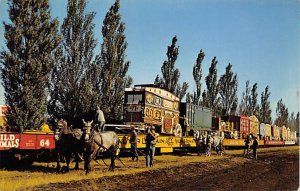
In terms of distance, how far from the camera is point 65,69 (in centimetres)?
3372

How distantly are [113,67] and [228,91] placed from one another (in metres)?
30.0

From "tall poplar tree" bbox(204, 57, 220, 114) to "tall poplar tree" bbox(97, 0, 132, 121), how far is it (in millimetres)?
19876

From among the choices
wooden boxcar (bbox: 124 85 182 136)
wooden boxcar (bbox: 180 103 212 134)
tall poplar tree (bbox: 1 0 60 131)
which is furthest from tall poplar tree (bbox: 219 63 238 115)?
tall poplar tree (bbox: 1 0 60 131)

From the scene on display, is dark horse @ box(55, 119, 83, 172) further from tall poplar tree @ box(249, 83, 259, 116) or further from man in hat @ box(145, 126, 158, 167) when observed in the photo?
tall poplar tree @ box(249, 83, 259, 116)

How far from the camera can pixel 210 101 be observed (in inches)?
2222

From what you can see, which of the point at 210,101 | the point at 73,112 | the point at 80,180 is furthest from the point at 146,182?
the point at 210,101

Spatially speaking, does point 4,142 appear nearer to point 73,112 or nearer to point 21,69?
point 21,69

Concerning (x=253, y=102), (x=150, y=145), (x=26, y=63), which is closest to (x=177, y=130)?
(x=150, y=145)

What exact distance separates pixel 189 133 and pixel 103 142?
2115 cm

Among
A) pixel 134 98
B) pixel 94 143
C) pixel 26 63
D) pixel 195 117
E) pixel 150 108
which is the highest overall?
pixel 26 63

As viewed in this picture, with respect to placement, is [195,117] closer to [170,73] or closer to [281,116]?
[170,73]

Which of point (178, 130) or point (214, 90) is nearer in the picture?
point (178, 130)

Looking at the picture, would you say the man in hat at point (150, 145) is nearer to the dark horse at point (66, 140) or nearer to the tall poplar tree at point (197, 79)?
the dark horse at point (66, 140)

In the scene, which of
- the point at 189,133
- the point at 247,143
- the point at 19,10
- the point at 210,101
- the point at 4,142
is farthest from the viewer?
the point at 210,101
